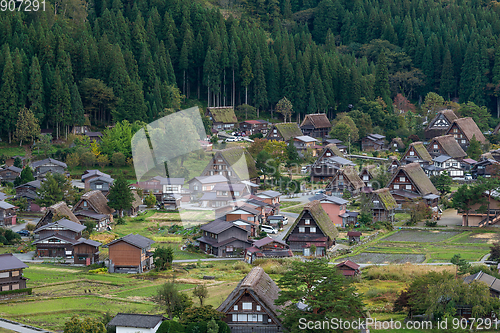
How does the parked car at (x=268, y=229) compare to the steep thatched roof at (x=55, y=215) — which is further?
the parked car at (x=268, y=229)

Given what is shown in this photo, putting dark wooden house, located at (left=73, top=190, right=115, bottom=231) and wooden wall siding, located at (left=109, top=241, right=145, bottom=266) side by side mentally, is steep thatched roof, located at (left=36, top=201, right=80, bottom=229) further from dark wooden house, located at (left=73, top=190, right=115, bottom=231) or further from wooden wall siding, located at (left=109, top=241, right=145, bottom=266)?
wooden wall siding, located at (left=109, top=241, right=145, bottom=266)

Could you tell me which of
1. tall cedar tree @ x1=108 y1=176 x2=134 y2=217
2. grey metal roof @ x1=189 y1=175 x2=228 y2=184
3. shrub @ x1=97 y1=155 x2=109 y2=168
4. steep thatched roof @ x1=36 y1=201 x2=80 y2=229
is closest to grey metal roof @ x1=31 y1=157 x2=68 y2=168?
Answer: shrub @ x1=97 y1=155 x2=109 y2=168

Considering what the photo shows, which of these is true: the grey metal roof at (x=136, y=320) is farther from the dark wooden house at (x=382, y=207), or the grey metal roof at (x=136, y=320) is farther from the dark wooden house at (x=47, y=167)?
the dark wooden house at (x=47, y=167)

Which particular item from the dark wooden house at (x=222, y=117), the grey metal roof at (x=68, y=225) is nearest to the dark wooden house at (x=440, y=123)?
the dark wooden house at (x=222, y=117)

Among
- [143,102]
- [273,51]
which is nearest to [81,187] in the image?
[143,102]

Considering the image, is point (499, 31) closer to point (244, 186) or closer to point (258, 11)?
point (258, 11)

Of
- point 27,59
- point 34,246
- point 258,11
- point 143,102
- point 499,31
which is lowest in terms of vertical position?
point 34,246

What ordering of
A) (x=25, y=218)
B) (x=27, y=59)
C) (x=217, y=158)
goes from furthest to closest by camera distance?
(x=27, y=59) < (x=217, y=158) < (x=25, y=218)
